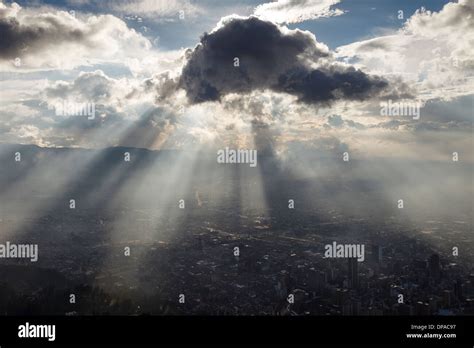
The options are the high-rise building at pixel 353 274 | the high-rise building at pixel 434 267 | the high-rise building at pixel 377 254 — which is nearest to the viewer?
the high-rise building at pixel 353 274

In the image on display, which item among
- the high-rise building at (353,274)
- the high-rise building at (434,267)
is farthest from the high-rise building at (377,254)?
the high-rise building at (434,267)

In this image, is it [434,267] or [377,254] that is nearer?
[434,267]

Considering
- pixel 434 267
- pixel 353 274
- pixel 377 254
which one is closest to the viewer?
pixel 353 274

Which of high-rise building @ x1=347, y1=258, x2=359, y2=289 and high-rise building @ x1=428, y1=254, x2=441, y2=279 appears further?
high-rise building @ x1=428, y1=254, x2=441, y2=279

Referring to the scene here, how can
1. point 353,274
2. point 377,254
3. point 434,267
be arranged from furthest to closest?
point 377,254 < point 434,267 < point 353,274

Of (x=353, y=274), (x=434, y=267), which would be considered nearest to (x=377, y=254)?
(x=434, y=267)

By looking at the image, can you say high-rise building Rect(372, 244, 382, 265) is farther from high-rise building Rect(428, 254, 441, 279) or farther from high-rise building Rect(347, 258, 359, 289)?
high-rise building Rect(428, 254, 441, 279)

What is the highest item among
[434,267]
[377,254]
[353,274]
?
[377,254]

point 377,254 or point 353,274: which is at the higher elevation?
point 377,254

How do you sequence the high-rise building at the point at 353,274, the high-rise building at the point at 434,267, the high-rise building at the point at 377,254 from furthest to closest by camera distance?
the high-rise building at the point at 377,254 → the high-rise building at the point at 434,267 → the high-rise building at the point at 353,274

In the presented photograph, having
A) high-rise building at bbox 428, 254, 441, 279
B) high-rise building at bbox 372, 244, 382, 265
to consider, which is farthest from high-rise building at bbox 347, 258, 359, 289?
high-rise building at bbox 428, 254, 441, 279

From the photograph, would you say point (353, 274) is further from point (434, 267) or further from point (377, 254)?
point (377, 254)

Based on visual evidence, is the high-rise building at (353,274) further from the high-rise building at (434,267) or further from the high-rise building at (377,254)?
the high-rise building at (434,267)
